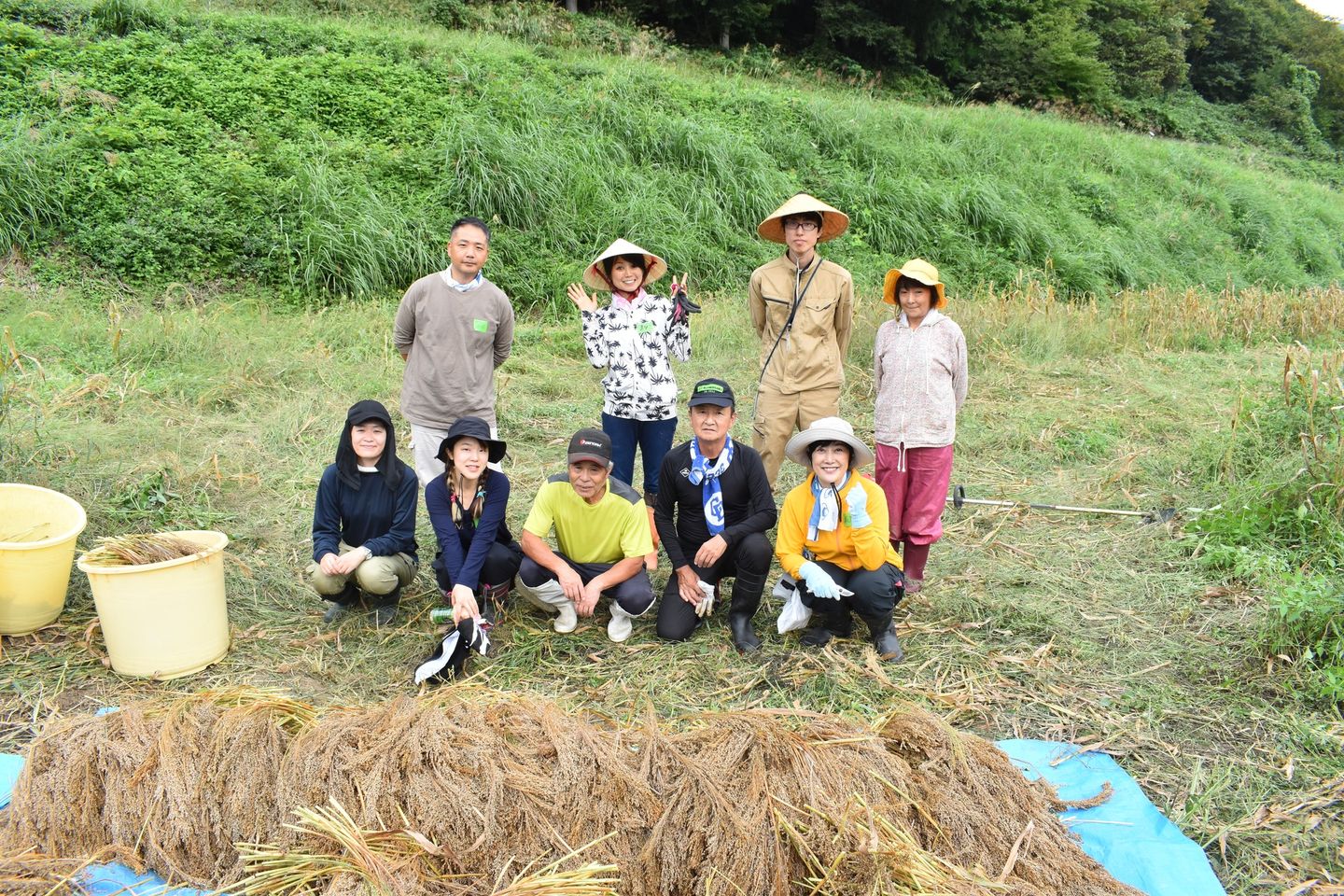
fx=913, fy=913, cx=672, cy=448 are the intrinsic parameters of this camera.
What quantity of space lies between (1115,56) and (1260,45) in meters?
11.3

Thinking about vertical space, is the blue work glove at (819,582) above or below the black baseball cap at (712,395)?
below

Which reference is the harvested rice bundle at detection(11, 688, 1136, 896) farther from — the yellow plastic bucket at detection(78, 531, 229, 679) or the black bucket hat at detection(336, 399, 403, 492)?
the black bucket hat at detection(336, 399, 403, 492)

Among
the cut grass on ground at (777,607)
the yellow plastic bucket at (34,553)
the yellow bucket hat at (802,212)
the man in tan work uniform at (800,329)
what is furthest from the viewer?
the man in tan work uniform at (800,329)

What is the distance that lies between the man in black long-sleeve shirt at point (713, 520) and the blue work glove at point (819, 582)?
0.22 meters

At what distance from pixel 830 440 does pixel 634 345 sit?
1181mm

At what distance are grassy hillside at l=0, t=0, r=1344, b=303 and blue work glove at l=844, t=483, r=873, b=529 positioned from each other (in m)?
6.59

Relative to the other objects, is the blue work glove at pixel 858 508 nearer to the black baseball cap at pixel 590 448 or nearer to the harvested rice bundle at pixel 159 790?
the black baseball cap at pixel 590 448

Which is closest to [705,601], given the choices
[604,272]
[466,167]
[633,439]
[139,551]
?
[633,439]

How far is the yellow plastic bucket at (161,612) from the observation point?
3312 millimetres

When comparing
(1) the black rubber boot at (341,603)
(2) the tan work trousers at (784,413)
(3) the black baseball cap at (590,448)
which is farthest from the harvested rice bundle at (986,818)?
(1) the black rubber boot at (341,603)

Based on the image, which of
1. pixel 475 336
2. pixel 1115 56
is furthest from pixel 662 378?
pixel 1115 56

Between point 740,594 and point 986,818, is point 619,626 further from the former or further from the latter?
point 986,818

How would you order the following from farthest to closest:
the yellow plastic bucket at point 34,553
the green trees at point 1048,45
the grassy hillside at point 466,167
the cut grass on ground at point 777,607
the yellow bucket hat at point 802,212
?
the green trees at point 1048,45, the grassy hillside at point 466,167, the yellow bucket hat at point 802,212, the yellow plastic bucket at point 34,553, the cut grass on ground at point 777,607

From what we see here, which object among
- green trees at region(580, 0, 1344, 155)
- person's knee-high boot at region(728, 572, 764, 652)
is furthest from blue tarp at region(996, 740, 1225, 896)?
green trees at region(580, 0, 1344, 155)
